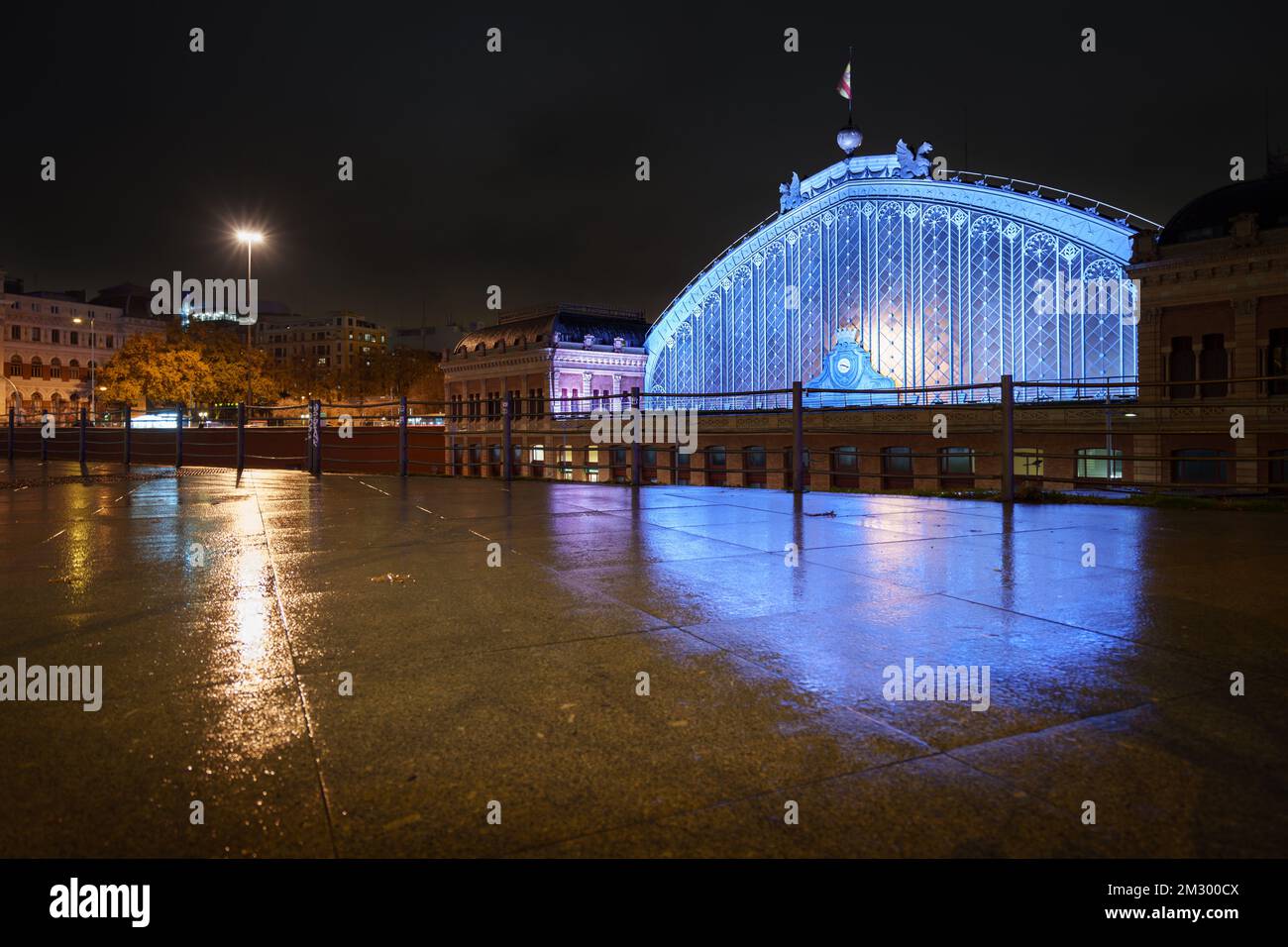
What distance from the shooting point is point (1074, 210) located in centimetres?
3703

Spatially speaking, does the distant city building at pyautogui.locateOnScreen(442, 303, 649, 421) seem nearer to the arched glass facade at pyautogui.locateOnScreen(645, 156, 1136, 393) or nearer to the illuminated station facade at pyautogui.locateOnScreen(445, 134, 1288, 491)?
the illuminated station facade at pyautogui.locateOnScreen(445, 134, 1288, 491)

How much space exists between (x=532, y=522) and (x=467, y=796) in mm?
7222

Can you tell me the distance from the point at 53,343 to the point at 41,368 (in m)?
3.44

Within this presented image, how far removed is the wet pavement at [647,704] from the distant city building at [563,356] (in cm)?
4884

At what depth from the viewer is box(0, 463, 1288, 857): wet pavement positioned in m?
2.23

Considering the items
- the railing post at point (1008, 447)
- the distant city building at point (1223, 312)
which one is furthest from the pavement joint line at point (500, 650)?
the distant city building at point (1223, 312)

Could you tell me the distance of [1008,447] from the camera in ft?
39.1

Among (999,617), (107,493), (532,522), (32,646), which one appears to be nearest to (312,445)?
(107,493)

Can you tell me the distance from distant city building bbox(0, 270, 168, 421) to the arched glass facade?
240ft

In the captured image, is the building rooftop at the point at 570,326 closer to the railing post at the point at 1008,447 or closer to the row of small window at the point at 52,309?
the railing post at the point at 1008,447

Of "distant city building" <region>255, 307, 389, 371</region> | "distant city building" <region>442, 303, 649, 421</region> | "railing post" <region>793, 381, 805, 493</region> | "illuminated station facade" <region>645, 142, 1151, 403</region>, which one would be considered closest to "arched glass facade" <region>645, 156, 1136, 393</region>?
"illuminated station facade" <region>645, 142, 1151, 403</region>

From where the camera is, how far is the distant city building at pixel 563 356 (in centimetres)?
5778

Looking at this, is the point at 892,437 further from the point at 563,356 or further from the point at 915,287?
the point at 563,356

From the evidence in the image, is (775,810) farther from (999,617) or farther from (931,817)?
(999,617)
